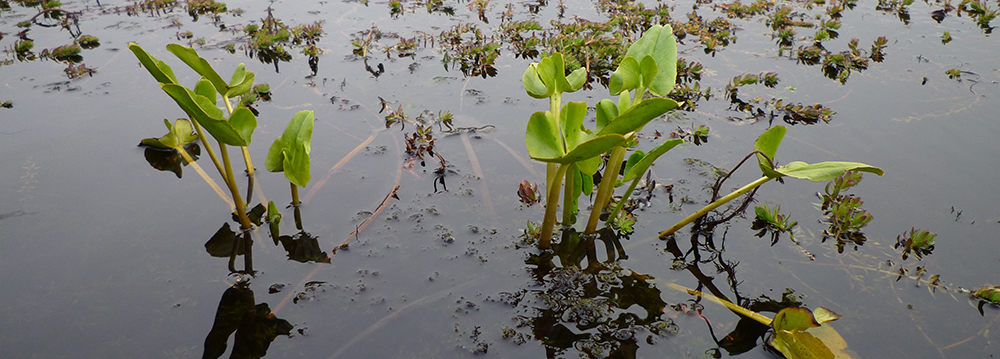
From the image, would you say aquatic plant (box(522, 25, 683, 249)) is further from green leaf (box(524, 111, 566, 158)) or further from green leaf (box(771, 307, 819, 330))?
green leaf (box(771, 307, 819, 330))

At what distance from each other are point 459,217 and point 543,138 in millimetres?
1064

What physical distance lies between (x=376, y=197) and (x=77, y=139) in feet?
7.65

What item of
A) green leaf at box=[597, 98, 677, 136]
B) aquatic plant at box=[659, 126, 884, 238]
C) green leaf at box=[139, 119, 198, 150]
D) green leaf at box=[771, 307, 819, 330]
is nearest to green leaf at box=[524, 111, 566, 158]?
green leaf at box=[597, 98, 677, 136]

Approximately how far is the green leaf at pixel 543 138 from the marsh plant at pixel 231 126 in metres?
1.13

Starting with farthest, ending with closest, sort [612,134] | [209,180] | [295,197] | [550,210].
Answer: [209,180]
[295,197]
[550,210]
[612,134]

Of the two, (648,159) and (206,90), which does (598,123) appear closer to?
(648,159)

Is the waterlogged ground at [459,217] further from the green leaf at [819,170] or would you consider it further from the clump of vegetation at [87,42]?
the green leaf at [819,170]

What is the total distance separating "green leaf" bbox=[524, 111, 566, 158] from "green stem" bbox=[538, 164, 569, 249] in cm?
27

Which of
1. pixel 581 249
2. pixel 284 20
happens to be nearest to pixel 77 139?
pixel 284 20

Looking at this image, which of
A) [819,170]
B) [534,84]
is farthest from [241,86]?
[819,170]

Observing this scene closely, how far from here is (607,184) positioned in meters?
2.52

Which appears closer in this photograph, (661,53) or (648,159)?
(648,159)

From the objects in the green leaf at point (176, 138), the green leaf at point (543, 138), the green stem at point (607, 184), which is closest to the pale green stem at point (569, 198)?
the green stem at point (607, 184)

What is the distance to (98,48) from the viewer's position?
518 centimetres
